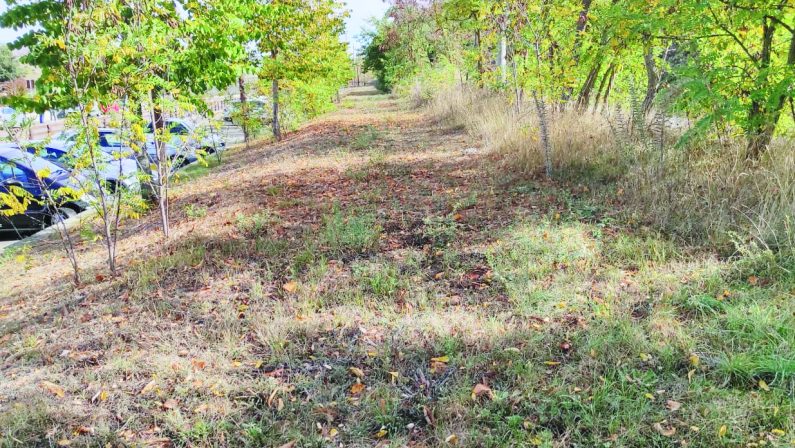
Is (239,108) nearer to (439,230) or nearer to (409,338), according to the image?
(439,230)

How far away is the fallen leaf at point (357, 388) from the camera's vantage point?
9.34 ft

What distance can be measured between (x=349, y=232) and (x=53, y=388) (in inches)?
111

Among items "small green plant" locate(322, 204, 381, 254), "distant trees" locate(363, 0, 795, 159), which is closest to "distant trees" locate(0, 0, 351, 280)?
"small green plant" locate(322, 204, 381, 254)

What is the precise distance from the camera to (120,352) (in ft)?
11.1

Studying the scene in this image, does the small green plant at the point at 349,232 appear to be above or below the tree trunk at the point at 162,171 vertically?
below

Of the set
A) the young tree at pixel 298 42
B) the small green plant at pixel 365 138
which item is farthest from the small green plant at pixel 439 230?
the young tree at pixel 298 42

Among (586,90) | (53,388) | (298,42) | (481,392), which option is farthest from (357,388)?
(298,42)

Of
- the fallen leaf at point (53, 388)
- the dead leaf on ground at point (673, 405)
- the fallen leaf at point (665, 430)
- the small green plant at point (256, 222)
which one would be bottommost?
the fallen leaf at point (665, 430)

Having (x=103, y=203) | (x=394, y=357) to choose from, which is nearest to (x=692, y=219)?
(x=394, y=357)

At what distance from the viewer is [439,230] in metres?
5.00

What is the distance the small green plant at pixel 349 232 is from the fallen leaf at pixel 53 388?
2386 millimetres

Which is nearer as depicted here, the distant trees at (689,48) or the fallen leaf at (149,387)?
the fallen leaf at (149,387)

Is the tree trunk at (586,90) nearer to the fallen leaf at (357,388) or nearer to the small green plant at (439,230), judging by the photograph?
the small green plant at (439,230)

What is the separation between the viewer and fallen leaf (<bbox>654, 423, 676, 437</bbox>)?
7.66ft
